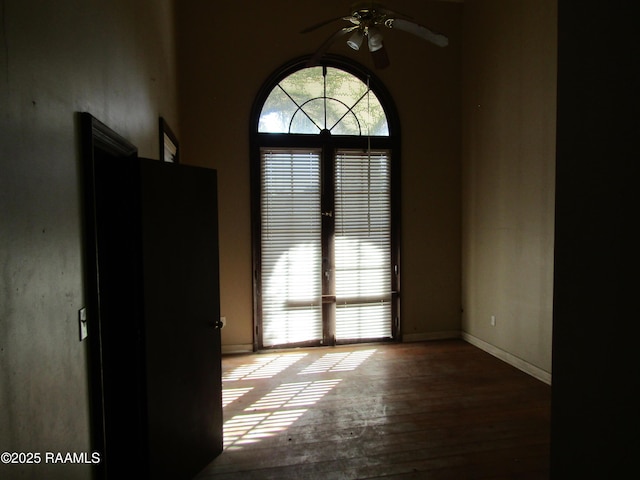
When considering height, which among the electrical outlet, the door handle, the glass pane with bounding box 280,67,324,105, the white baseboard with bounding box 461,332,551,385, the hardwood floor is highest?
the glass pane with bounding box 280,67,324,105

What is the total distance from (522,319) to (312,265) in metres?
2.33

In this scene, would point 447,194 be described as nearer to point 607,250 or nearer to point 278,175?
point 278,175

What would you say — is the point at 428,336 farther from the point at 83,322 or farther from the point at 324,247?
the point at 83,322

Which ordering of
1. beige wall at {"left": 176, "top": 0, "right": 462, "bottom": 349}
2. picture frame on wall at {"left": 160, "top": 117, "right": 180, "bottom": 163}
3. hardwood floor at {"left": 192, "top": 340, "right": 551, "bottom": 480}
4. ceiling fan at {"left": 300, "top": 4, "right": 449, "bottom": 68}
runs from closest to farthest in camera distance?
hardwood floor at {"left": 192, "top": 340, "right": 551, "bottom": 480} → ceiling fan at {"left": 300, "top": 4, "right": 449, "bottom": 68} → picture frame on wall at {"left": 160, "top": 117, "right": 180, "bottom": 163} → beige wall at {"left": 176, "top": 0, "right": 462, "bottom": 349}

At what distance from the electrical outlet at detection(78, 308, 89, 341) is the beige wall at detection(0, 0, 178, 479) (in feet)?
0.11

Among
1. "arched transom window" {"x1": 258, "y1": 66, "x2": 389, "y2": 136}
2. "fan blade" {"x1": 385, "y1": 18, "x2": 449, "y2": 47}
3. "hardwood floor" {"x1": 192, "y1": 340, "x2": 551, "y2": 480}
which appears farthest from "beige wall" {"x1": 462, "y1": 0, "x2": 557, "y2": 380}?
"fan blade" {"x1": 385, "y1": 18, "x2": 449, "y2": 47}

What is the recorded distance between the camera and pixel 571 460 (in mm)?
1094

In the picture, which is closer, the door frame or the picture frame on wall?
the door frame

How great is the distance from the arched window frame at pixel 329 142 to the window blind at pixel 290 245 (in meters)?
0.08

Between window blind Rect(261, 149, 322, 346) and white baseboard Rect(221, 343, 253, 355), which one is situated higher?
window blind Rect(261, 149, 322, 346)

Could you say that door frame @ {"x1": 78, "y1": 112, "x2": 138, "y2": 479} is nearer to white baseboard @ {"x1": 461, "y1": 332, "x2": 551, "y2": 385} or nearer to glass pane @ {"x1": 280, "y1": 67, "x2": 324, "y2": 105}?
glass pane @ {"x1": 280, "y1": 67, "x2": 324, "y2": 105}

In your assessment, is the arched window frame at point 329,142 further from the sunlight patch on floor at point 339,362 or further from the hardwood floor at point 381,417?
the hardwood floor at point 381,417

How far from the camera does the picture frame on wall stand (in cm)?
323

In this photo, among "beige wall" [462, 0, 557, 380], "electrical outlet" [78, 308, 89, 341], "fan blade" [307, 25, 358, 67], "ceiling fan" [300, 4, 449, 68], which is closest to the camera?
"electrical outlet" [78, 308, 89, 341]
